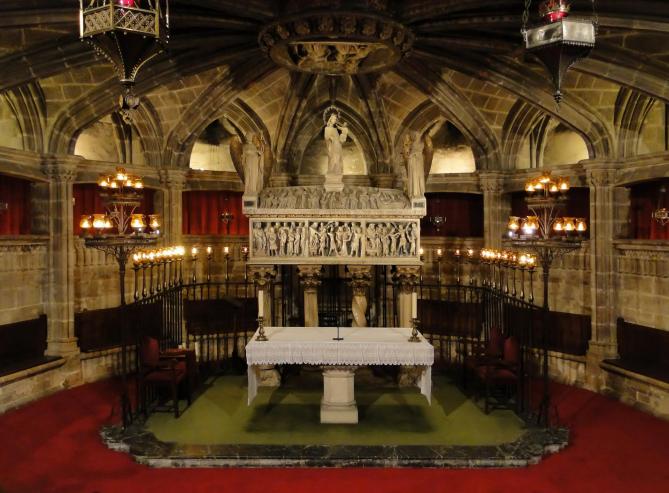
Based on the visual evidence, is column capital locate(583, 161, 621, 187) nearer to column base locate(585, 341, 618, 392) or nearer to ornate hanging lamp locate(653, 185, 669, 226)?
ornate hanging lamp locate(653, 185, 669, 226)

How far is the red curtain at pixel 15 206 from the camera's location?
1089cm

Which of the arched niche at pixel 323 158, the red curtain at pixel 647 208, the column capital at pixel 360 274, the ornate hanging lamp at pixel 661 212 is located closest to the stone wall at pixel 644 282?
the ornate hanging lamp at pixel 661 212

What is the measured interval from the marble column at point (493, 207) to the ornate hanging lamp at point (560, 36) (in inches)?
266

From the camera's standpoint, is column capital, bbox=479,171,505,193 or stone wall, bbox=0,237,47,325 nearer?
stone wall, bbox=0,237,47,325

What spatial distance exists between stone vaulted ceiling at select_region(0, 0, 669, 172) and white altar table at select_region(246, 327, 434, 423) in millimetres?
4655

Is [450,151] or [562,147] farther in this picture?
[450,151]

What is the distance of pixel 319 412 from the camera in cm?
922

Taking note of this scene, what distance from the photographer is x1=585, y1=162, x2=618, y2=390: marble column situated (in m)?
10.6

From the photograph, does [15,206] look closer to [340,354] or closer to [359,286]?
[359,286]

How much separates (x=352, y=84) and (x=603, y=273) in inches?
265

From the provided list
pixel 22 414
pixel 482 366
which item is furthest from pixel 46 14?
pixel 482 366

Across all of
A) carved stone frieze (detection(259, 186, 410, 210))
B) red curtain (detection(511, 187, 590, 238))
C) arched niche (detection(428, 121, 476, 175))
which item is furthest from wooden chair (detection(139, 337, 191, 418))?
red curtain (detection(511, 187, 590, 238))

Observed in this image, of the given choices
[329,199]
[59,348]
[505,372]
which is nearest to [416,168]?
[329,199]

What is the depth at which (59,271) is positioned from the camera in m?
10.7
